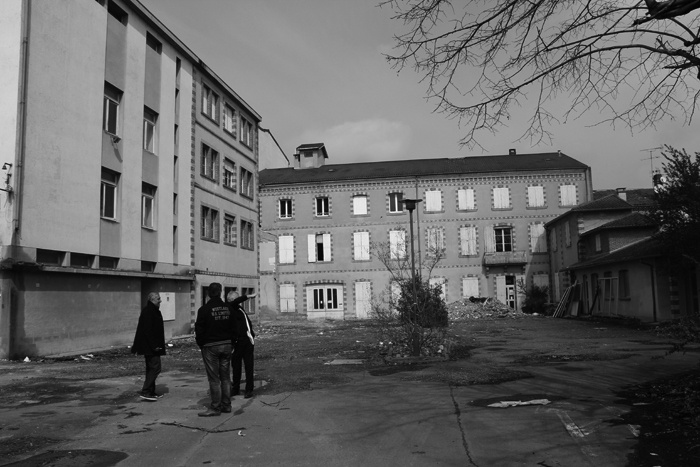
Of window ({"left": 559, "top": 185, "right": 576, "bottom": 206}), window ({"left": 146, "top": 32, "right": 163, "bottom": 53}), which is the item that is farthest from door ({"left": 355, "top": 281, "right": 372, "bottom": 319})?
window ({"left": 146, "top": 32, "right": 163, "bottom": 53})

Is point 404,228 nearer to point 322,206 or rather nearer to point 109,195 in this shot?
point 322,206

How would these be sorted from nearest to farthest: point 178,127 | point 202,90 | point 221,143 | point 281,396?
1. point 281,396
2. point 178,127
3. point 202,90
4. point 221,143

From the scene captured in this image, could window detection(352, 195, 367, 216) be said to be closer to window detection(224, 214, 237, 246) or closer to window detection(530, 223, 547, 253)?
window detection(530, 223, 547, 253)

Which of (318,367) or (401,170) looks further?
(401,170)

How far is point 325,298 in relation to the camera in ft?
153

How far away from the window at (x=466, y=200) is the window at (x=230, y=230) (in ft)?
70.2

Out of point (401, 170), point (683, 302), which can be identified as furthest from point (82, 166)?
point (401, 170)

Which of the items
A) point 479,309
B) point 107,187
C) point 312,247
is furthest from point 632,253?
point 312,247

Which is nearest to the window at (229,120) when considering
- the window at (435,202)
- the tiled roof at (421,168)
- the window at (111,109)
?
the window at (111,109)

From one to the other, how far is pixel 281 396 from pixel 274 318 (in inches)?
1333

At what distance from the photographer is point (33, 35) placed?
15781 millimetres

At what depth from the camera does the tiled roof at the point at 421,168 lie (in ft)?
152

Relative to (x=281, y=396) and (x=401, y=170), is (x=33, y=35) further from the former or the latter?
(x=401, y=170)

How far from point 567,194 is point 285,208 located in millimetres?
21438
